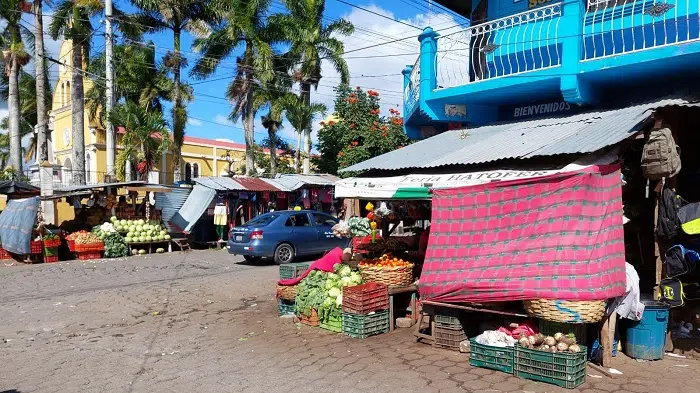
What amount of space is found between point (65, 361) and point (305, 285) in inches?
134

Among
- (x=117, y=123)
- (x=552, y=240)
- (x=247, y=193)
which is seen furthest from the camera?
(x=117, y=123)

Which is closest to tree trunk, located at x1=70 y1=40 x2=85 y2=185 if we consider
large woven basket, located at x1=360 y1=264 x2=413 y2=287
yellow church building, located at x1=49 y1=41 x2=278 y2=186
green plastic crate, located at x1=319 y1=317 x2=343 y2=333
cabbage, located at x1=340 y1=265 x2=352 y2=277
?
yellow church building, located at x1=49 y1=41 x2=278 y2=186

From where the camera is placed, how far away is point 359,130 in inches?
934

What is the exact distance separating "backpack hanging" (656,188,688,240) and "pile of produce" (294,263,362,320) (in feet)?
13.3

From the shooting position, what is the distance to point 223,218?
65.9ft

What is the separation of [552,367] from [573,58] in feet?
17.4

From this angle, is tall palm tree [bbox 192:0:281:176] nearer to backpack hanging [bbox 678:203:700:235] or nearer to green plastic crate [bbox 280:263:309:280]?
green plastic crate [bbox 280:263:309:280]

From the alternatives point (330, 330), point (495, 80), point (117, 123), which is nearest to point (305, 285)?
point (330, 330)

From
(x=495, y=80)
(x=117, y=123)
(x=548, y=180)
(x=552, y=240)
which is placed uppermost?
(x=117, y=123)

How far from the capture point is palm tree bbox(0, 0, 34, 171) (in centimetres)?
2792

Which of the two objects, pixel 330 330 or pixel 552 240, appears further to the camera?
pixel 330 330

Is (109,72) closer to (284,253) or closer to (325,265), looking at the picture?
(284,253)

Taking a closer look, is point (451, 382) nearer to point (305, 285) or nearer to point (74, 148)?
point (305, 285)

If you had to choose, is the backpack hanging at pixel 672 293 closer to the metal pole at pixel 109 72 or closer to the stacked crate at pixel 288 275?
the stacked crate at pixel 288 275
